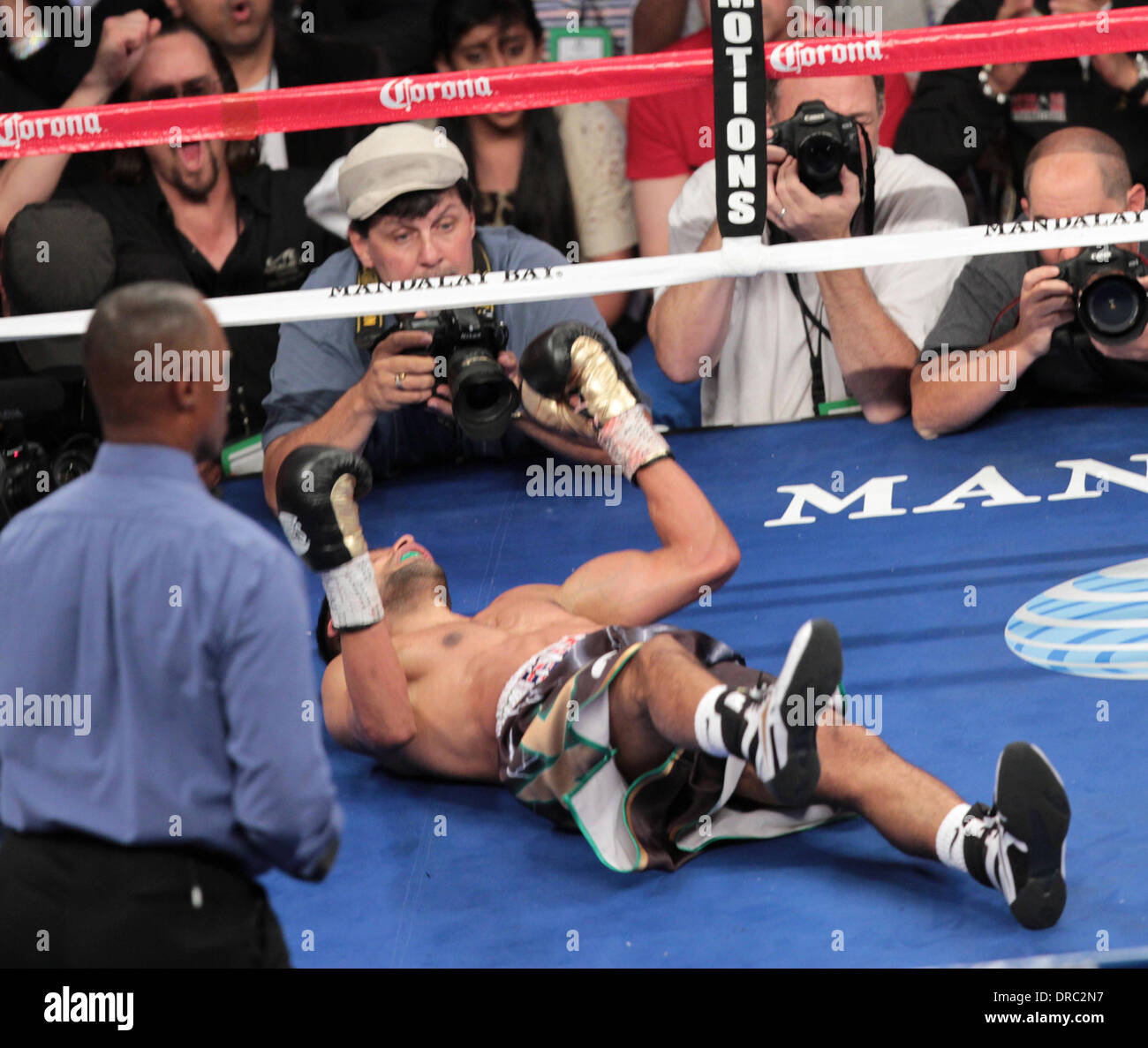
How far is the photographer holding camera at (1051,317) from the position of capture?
299cm

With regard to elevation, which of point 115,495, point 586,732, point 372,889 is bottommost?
point 372,889

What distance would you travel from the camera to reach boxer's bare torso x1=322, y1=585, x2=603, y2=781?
7.79 ft

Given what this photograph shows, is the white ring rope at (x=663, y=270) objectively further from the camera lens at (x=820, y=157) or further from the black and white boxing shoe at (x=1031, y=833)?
the black and white boxing shoe at (x=1031, y=833)

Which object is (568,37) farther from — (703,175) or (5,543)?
(5,543)

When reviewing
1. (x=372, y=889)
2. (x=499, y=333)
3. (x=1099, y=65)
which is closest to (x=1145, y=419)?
(x=1099, y=65)

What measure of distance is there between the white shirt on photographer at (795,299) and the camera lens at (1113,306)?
0.51 metres

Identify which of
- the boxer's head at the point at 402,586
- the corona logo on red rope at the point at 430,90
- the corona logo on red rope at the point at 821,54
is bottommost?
the boxer's head at the point at 402,586

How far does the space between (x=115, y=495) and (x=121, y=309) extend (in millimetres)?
183

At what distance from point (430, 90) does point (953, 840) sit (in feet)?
5.27

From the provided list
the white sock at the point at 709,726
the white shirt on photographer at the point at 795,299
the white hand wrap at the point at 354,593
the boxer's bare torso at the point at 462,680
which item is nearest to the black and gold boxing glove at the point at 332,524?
the white hand wrap at the point at 354,593

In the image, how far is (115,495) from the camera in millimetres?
1543

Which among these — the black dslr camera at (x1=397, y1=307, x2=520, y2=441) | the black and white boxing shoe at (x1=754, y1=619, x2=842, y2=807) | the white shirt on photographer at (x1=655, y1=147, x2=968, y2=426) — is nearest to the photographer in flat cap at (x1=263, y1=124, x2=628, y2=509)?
the black dslr camera at (x1=397, y1=307, x2=520, y2=441)

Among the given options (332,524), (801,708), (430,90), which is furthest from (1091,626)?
(430,90)

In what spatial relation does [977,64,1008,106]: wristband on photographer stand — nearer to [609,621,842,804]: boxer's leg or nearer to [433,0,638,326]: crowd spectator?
[433,0,638,326]: crowd spectator
